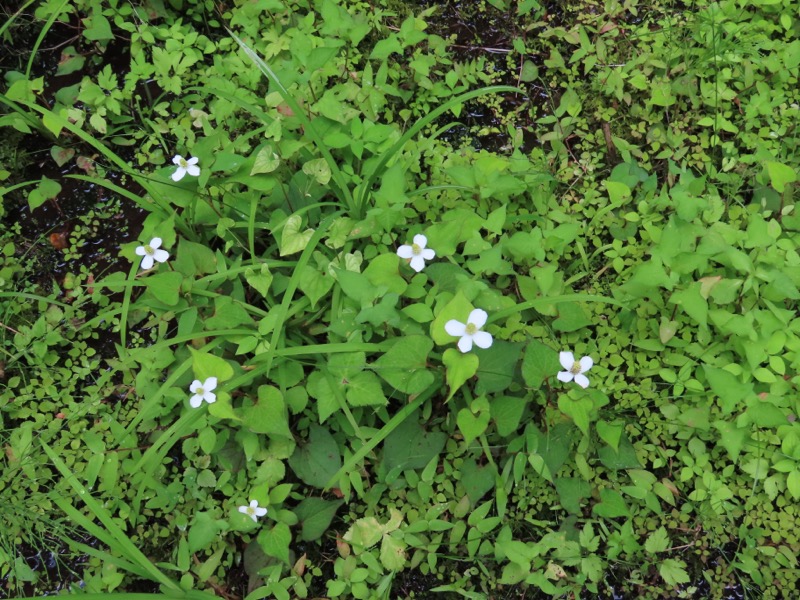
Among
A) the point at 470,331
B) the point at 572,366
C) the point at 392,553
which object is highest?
the point at 470,331

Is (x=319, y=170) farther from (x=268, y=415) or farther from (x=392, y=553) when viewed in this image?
(x=392, y=553)

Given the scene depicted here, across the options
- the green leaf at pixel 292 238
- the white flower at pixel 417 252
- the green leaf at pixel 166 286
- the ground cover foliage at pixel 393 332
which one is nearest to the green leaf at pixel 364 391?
the ground cover foliage at pixel 393 332

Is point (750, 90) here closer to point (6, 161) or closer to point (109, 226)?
point (109, 226)

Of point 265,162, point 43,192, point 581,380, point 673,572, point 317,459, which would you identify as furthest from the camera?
point 43,192

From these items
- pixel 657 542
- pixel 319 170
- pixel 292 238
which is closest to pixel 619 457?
pixel 657 542

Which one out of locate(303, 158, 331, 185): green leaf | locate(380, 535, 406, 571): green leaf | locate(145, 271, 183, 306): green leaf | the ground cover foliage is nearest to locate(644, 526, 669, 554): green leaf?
the ground cover foliage
